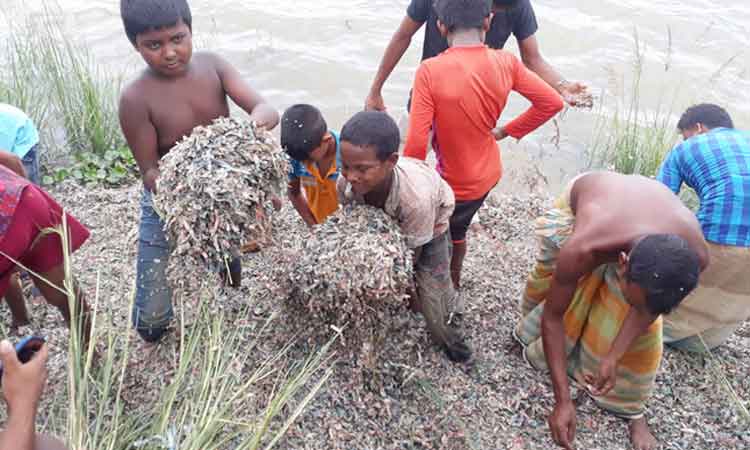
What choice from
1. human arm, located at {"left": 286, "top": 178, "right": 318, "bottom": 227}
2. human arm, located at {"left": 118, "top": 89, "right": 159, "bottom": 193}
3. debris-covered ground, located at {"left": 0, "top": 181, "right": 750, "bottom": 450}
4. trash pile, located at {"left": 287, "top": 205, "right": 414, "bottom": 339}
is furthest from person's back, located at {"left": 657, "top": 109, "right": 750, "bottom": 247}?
human arm, located at {"left": 118, "top": 89, "right": 159, "bottom": 193}

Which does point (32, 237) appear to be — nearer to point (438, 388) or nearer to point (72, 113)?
point (438, 388)

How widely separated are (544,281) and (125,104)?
205 cm

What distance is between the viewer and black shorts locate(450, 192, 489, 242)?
2.92m

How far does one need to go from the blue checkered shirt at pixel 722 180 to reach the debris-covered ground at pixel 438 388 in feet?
2.18

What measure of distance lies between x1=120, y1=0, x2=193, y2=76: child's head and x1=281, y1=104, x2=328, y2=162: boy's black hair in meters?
0.53

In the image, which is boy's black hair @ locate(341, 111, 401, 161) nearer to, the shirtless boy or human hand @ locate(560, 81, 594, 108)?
the shirtless boy

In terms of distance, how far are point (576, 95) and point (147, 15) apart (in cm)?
226

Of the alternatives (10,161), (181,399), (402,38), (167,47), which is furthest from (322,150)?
(10,161)

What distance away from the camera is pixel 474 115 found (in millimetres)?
2672

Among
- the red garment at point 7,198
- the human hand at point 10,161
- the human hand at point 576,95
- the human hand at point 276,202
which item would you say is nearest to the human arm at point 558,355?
the human hand at point 276,202

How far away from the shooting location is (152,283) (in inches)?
103

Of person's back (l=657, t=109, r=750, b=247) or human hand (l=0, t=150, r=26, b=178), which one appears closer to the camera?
human hand (l=0, t=150, r=26, b=178)

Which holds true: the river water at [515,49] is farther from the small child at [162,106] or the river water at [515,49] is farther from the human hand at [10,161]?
the human hand at [10,161]

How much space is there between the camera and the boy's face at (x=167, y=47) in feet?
7.73
